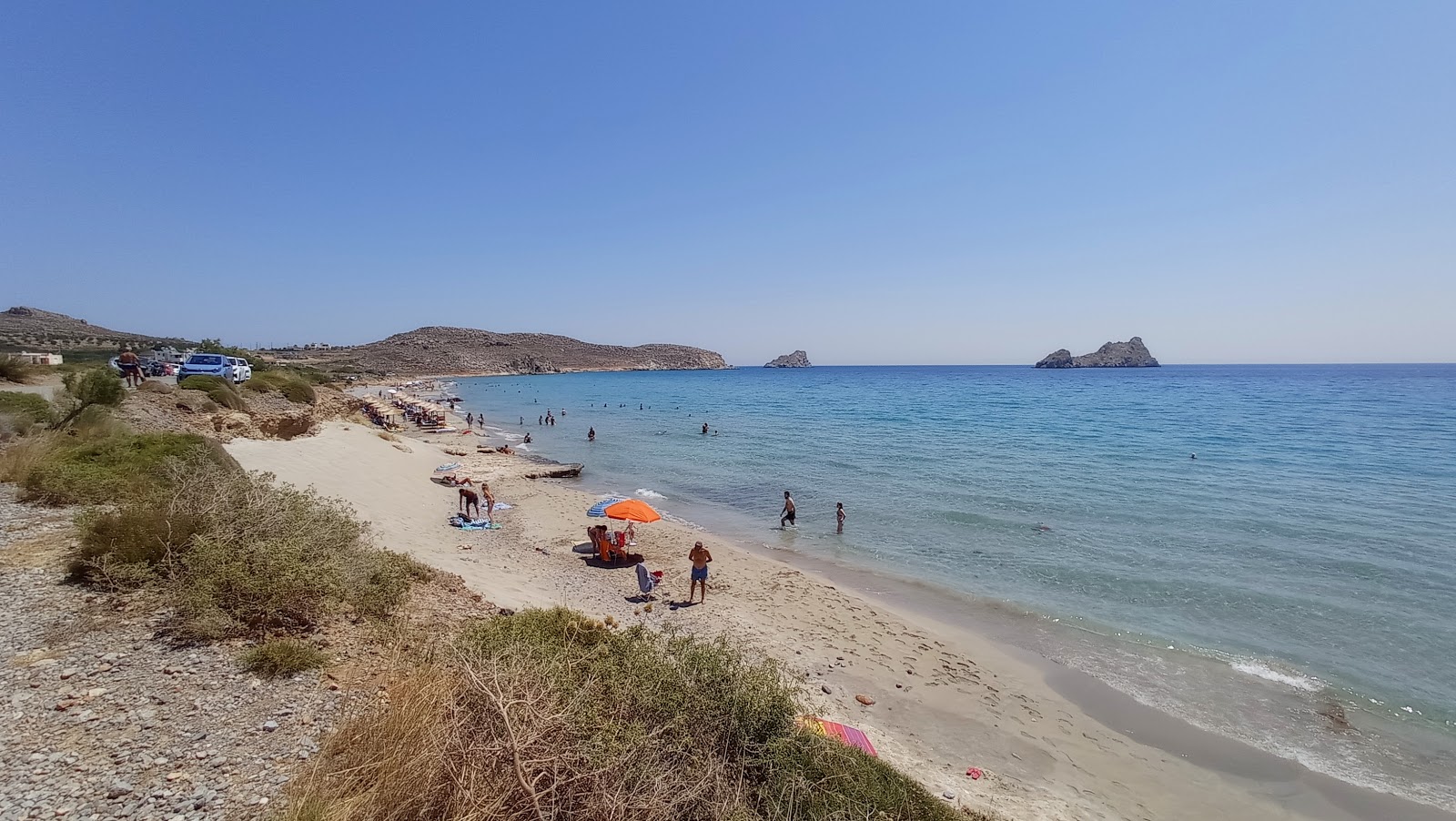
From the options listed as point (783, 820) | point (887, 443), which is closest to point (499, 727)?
point (783, 820)

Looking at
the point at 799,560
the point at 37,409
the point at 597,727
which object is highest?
the point at 37,409

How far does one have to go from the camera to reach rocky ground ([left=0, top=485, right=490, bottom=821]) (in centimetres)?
362

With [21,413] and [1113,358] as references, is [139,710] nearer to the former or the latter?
[21,413]

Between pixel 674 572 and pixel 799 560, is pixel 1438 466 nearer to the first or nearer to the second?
pixel 799 560

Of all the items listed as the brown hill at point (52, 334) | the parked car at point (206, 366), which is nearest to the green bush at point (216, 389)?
the parked car at point (206, 366)

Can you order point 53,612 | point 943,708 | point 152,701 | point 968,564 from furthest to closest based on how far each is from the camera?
point 968,564 → point 943,708 → point 53,612 → point 152,701

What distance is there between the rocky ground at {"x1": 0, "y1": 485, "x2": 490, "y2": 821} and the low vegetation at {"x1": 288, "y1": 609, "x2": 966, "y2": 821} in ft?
1.72

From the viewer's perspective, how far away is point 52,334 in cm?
7081

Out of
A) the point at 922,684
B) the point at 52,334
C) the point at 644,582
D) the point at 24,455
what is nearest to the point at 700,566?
the point at 644,582

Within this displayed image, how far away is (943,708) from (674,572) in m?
6.97

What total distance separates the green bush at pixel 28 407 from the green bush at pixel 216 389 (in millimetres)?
7410

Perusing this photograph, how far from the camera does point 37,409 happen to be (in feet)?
43.8

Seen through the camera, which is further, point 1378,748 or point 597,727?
point 1378,748

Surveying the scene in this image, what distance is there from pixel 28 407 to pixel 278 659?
14.7 metres
